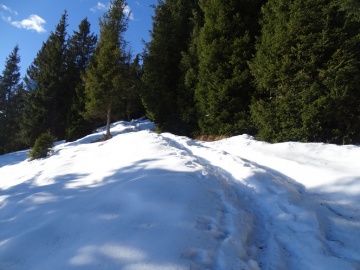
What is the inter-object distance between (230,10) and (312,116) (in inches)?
301

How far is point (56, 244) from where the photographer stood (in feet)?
10.8

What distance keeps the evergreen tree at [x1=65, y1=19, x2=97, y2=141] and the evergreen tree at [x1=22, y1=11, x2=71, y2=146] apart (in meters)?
0.78

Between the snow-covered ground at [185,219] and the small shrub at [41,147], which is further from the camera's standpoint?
the small shrub at [41,147]

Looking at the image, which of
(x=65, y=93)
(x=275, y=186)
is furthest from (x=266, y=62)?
(x=65, y=93)

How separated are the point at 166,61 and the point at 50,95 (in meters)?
17.2

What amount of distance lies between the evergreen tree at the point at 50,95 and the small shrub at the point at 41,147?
15842 millimetres

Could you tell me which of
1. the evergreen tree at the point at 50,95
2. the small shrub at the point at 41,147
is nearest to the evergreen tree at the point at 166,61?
the small shrub at the point at 41,147

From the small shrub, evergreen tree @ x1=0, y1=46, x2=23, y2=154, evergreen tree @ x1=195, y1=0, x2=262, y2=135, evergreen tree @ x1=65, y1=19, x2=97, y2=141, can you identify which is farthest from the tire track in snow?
evergreen tree @ x1=0, y1=46, x2=23, y2=154

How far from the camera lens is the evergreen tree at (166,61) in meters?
18.9

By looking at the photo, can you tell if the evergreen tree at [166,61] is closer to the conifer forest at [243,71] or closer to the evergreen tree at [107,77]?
the conifer forest at [243,71]

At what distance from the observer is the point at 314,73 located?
9.79m

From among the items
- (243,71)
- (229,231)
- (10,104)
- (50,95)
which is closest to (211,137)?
(243,71)

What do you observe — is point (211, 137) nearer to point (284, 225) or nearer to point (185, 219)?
point (284, 225)

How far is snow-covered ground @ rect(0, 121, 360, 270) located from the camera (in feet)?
9.98
